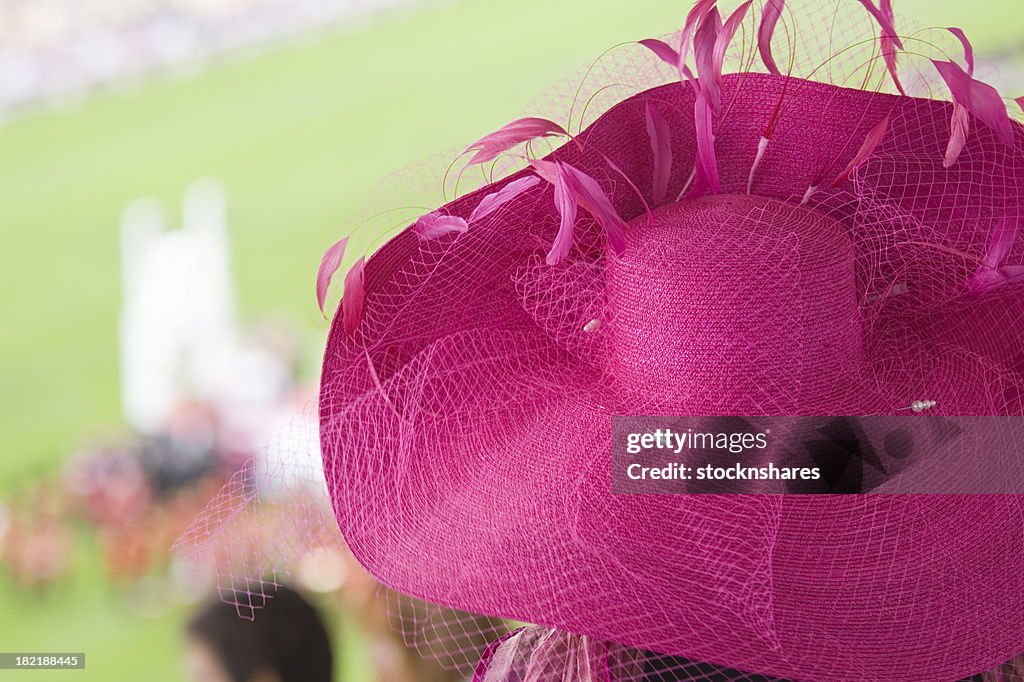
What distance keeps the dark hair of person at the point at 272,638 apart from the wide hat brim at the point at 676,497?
2.18 feet

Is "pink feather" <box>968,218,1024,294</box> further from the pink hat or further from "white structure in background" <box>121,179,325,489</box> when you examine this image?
"white structure in background" <box>121,179,325,489</box>

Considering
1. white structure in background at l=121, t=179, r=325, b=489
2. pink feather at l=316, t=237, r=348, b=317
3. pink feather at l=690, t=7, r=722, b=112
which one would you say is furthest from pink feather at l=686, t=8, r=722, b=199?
white structure in background at l=121, t=179, r=325, b=489

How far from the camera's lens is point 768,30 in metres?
0.59

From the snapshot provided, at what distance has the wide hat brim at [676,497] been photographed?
476mm

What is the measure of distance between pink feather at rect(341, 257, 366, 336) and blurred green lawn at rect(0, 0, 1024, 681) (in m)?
1.34

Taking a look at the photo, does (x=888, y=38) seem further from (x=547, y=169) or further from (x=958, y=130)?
(x=547, y=169)

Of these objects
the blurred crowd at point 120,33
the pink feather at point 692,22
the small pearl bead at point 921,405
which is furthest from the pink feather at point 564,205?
the blurred crowd at point 120,33

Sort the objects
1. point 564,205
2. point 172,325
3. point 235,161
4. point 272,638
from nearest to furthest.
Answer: point 564,205, point 272,638, point 172,325, point 235,161

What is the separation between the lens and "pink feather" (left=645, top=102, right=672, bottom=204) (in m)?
0.59

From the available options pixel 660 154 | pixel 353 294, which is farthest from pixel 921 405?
pixel 353 294

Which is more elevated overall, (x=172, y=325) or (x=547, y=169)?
(x=547, y=169)

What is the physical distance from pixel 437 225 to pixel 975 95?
29 cm

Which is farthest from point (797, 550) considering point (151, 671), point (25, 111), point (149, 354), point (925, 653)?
point (25, 111)

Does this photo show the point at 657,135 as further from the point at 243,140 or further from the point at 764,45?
the point at 243,140
